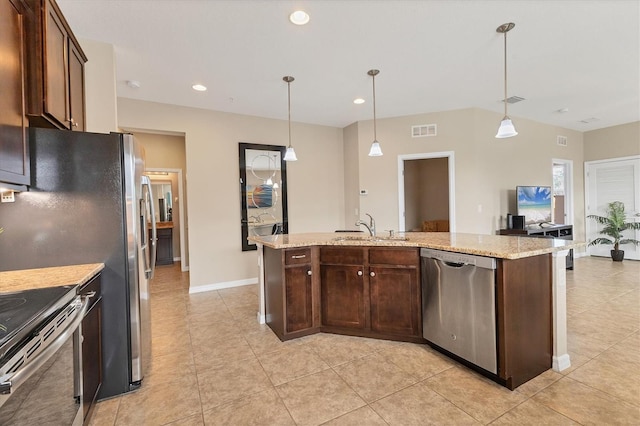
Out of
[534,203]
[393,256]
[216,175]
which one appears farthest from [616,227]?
[216,175]

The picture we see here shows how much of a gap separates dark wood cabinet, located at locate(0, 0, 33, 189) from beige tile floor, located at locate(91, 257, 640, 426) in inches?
61.3

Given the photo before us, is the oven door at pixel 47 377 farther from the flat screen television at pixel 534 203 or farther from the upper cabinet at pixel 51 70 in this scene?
the flat screen television at pixel 534 203

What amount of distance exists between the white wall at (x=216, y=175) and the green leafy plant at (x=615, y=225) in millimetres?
6261

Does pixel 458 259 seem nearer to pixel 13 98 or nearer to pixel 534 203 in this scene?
pixel 13 98

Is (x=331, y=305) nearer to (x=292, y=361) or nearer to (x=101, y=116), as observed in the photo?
(x=292, y=361)

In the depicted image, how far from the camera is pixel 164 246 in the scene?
6.56 metres

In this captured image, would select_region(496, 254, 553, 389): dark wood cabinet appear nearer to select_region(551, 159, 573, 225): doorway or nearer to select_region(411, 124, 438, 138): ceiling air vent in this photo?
select_region(411, 124, 438, 138): ceiling air vent

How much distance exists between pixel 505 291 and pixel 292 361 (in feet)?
5.53

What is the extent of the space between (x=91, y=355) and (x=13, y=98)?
1.55 meters

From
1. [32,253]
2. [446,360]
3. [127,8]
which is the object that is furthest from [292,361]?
[127,8]

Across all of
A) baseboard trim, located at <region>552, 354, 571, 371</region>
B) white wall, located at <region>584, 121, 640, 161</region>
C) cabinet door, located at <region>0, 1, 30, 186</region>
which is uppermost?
white wall, located at <region>584, 121, 640, 161</region>

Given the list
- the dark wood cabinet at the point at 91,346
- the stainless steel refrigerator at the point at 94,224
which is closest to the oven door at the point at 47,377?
the dark wood cabinet at the point at 91,346

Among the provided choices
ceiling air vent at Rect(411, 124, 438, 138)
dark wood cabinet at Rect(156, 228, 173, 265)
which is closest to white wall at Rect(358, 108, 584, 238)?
ceiling air vent at Rect(411, 124, 438, 138)

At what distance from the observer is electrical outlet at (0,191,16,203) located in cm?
174
